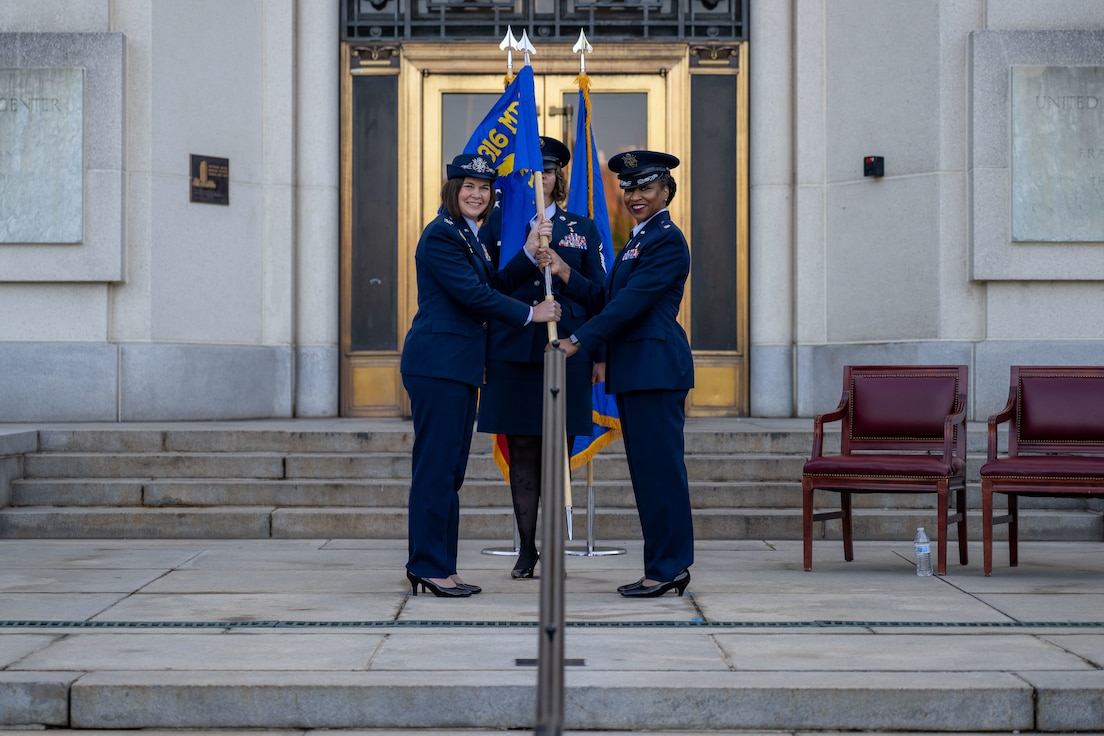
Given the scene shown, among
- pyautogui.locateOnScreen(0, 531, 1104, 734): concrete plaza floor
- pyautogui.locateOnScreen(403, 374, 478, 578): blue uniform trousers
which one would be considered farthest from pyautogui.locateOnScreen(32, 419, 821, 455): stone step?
pyautogui.locateOnScreen(403, 374, 478, 578): blue uniform trousers

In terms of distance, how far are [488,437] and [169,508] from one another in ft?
7.61

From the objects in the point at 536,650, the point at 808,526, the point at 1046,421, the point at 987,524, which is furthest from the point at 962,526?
the point at 536,650

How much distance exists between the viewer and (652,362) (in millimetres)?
6641

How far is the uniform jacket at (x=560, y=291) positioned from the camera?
22.9 feet

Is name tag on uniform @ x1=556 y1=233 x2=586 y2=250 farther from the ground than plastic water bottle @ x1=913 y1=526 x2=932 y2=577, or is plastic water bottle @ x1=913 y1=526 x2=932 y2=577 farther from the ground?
name tag on uniform @ x1=556 y1=233 x2=586 y2=250

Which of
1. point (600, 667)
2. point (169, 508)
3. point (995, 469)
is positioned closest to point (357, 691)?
point (600, 667)

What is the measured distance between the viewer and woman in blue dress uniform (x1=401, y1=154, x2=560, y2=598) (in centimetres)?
655

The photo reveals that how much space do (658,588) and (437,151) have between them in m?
7.34

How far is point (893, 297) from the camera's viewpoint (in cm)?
1209

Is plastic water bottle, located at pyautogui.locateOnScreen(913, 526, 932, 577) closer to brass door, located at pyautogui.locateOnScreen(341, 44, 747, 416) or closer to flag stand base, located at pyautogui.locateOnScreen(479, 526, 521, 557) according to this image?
flag stand base, located at pyautogui.locateOnScreen(479, 526, 521, 557)

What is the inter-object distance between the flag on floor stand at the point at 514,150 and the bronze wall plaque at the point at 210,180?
525 centimetres

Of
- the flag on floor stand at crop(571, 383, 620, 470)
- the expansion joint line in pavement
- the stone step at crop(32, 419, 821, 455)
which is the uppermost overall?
the flag on floor stand at crop(571, 383, 620, 470)

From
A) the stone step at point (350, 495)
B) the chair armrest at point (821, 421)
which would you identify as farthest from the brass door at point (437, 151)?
the chair armrest at point (821, 421)

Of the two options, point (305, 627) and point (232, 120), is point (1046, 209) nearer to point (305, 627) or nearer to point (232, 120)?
point (232, 120)
